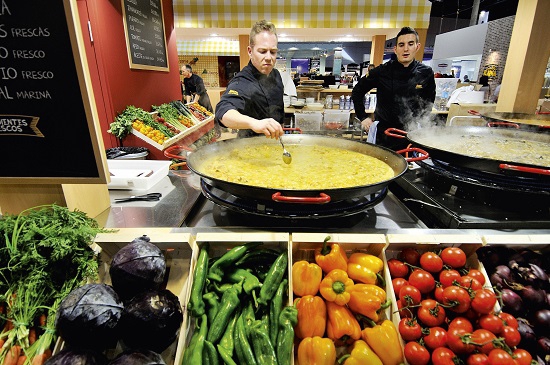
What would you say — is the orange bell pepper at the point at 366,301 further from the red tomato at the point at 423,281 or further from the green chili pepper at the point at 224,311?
the green chili pepper at the point at 224,311

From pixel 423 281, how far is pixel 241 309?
728 millimetres

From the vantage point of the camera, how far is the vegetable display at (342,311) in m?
1.04

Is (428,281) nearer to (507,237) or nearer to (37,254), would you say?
(507,237)

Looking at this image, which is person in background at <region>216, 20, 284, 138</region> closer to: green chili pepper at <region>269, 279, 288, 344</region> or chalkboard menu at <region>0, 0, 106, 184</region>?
chalkboard menu at <region>0, 0, 106, 184</region>

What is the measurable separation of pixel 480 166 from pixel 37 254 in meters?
1.88

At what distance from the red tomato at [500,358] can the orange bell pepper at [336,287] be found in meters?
0.47

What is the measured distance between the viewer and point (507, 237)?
1.27 m

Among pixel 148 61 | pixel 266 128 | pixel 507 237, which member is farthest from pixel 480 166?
pixel 148 61

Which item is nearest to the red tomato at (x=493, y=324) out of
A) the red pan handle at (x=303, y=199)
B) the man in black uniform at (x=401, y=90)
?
the red pan handle at (x=303, y=199)

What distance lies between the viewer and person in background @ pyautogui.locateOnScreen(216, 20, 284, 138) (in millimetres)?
2304

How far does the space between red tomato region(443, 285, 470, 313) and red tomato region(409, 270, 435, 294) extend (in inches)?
3.2

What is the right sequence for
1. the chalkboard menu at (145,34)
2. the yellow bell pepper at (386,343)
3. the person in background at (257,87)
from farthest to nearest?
the chalkboard menu at (145,34) < the person in background at (257,87) < the yellow bell pepper at (386,343)

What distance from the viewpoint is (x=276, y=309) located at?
1.13 metres

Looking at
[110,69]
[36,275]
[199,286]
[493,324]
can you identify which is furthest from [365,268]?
[110,69]
